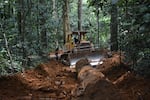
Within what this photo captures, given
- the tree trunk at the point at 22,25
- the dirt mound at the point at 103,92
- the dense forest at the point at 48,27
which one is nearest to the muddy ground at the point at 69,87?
the dirt mound at the point at 103,92

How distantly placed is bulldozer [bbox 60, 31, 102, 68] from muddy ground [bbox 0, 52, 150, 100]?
10.2 ft

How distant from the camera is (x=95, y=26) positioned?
1275 inches

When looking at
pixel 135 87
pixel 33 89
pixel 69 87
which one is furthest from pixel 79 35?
pixel 135 87

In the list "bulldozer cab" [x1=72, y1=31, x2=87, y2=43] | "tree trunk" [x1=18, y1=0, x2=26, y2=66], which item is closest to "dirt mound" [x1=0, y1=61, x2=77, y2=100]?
"tree trunk" [x1=18, y1=0, x2=26, y2=66]

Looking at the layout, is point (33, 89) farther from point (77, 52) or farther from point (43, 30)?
point (43, 30)

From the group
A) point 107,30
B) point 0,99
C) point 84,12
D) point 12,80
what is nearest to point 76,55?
point 12,80

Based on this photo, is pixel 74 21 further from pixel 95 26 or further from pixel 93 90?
pixel 93 90

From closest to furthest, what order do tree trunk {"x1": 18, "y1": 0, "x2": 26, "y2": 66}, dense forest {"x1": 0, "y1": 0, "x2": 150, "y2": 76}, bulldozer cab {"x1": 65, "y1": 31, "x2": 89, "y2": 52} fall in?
dense forest {"x1": 0, "y1": 0, "x2": 150, "y2": 76} → tree trunk {"x1": 18, "y1": 0, "x2": 26, "y2": 66} → bulldozer cab {"x1": 65, "y1": 31, "x2": 89, "y2": 52}

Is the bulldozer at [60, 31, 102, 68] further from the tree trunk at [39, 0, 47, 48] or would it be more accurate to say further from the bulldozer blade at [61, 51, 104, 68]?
the tree trunk at [39, 0, 47, 48]

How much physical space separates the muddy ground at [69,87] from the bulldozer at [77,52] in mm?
3099

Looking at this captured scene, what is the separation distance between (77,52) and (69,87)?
23.3 ft

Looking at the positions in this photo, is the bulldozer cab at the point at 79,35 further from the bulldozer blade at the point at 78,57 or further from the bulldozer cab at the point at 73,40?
the bulldozer blade at the point at 78,57

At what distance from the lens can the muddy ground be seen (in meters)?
6.68

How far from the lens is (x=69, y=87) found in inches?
393
